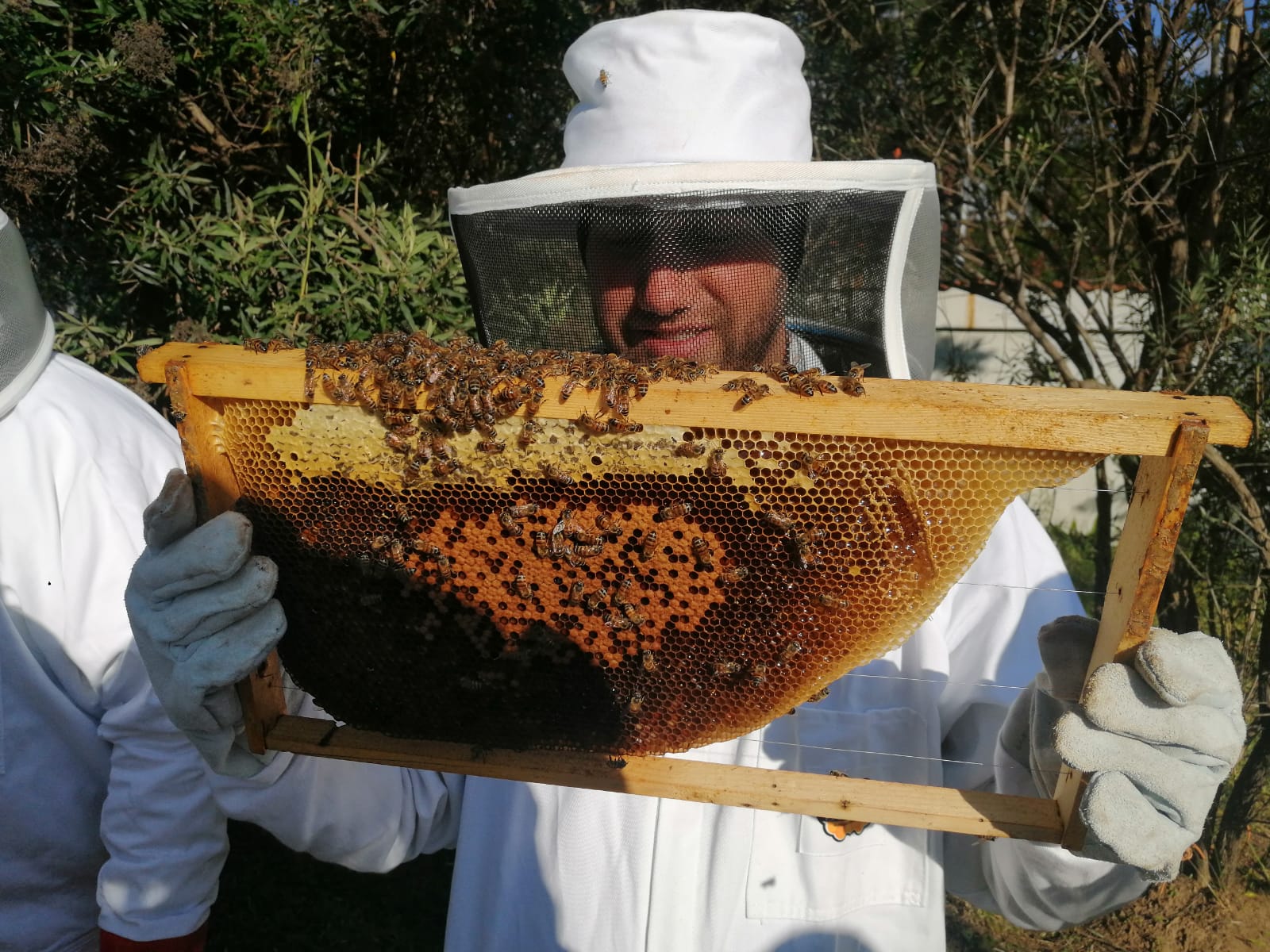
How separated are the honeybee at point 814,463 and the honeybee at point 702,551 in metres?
0.23

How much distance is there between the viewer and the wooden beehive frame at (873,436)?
1249 mm

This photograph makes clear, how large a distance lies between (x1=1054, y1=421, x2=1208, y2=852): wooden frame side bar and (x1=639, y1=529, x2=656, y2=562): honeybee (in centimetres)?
79

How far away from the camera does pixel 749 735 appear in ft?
6.57

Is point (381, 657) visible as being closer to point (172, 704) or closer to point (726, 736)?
point (172, 704)

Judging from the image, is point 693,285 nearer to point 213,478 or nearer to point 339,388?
point 339,388

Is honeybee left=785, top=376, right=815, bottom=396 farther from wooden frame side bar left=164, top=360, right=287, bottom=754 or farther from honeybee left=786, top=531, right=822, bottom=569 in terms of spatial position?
wooden frame side bar left=164, top=360, right=287, bottom=754

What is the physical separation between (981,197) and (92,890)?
16.0 feet

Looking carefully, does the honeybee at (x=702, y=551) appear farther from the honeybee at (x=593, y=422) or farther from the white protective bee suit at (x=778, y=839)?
the white protective bee suit at (x=778, y=839)

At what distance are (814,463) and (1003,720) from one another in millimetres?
1027

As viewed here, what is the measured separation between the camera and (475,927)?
2.04 metres

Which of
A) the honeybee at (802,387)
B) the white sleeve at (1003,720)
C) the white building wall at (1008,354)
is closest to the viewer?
the honeybee at (802,387)

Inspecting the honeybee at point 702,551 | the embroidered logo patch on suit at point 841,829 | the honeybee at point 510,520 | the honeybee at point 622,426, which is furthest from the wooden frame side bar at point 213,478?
the embroidered logo patch on suit at point 841,829

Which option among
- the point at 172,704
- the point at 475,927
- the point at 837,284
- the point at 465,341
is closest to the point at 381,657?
the point at 172,704

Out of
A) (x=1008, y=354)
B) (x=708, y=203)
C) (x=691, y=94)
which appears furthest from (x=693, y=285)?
(x=1008, y=354)
